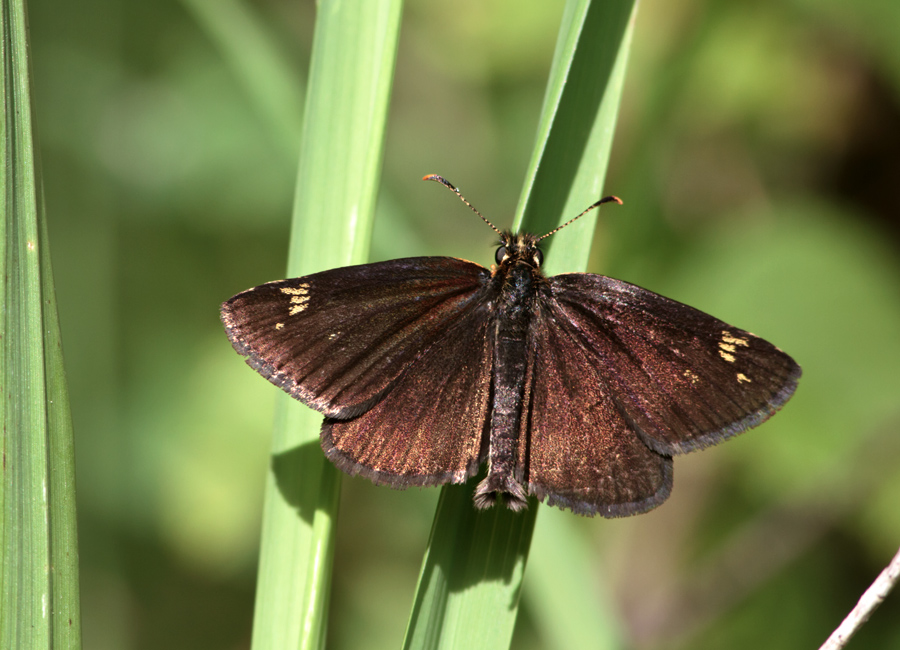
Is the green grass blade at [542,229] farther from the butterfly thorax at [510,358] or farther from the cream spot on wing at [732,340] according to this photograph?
the cream spot on wing at [732,340]

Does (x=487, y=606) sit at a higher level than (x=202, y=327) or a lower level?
lower

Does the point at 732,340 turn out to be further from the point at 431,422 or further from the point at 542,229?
the point at 431,422

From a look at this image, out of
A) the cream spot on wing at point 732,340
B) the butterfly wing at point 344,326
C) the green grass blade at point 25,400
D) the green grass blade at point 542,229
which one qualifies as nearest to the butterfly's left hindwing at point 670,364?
the cream spot on wing at point 732,340

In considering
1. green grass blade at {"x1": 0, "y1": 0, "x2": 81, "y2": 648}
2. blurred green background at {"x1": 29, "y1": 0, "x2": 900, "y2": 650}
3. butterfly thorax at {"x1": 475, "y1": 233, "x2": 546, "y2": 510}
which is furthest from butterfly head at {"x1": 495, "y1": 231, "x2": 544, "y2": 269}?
blurred green background at {"x1": 29, "y1": 0, "x2": 900, "y2": 650}

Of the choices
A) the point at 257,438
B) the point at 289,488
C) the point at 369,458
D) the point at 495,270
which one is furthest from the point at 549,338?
the point at 257,438

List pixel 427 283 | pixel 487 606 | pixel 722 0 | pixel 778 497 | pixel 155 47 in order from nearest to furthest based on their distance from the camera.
→ pixel 487 606
pixel 427 283
pixel 722 0
pixel 778 497
pixel 155 47

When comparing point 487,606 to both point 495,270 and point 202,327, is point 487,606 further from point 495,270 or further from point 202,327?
point 202,327
